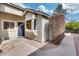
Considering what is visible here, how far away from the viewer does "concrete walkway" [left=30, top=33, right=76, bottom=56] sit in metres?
2.37

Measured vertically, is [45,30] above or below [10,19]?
below

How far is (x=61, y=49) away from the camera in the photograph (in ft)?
7.82

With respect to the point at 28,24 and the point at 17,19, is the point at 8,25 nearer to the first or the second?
the point at 17,19

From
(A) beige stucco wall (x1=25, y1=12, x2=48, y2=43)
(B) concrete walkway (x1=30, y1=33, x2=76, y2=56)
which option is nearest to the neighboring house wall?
(A) beige stucco wall (x1=25, y1=12, x2=48, y2=43)

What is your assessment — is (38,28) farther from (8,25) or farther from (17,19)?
(8,25)

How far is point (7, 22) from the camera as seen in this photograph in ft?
7.86

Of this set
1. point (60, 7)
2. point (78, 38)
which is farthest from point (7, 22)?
point (78, 38)

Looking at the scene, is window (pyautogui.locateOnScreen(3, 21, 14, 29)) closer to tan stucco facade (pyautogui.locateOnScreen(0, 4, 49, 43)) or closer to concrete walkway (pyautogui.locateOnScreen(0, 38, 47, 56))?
tan stucco facade (pyautogui.locateOnScreen(0, 4, 49, 43))

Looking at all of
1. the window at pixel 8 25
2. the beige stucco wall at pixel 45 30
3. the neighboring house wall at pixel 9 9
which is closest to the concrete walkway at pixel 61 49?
the beige stucco wall at pixel 45 30

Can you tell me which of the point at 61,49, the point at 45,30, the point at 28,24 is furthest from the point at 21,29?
the point at 61,49

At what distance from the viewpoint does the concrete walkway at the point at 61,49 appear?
2.37 meters

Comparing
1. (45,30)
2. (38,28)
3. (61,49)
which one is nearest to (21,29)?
(38,28)

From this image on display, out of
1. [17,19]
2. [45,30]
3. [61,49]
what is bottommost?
[61,49]

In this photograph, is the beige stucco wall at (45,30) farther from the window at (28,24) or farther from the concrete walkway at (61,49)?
the window at (28,24)
